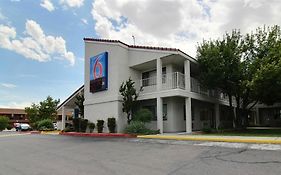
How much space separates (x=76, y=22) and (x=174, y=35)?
Answer: 795cm

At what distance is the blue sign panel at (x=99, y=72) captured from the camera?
21625 mm

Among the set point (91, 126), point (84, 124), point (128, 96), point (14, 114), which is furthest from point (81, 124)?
point (14, 114)

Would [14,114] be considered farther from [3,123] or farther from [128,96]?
[128,96]

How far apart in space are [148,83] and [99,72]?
4.18 m

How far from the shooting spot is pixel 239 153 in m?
9.18

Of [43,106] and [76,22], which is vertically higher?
[76,22]

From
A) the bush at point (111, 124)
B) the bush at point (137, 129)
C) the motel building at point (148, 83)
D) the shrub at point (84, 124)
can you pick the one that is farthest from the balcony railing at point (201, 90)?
the shrub at point (84, 124)

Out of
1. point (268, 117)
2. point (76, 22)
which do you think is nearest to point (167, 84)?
point (76, 22)

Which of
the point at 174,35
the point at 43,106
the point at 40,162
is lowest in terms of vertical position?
the point at 40,162

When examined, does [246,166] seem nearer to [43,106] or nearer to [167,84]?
[167,84]

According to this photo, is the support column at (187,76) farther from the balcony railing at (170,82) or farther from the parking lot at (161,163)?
the parking lot at (161,163)

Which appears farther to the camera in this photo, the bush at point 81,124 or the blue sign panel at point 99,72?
the bush at point 81,124

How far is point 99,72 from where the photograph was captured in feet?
72.9

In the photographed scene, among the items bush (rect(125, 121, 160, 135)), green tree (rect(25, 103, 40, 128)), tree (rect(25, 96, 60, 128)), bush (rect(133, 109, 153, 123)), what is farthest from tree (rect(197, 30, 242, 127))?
green tree (rect(25, 103, 40, 128))
